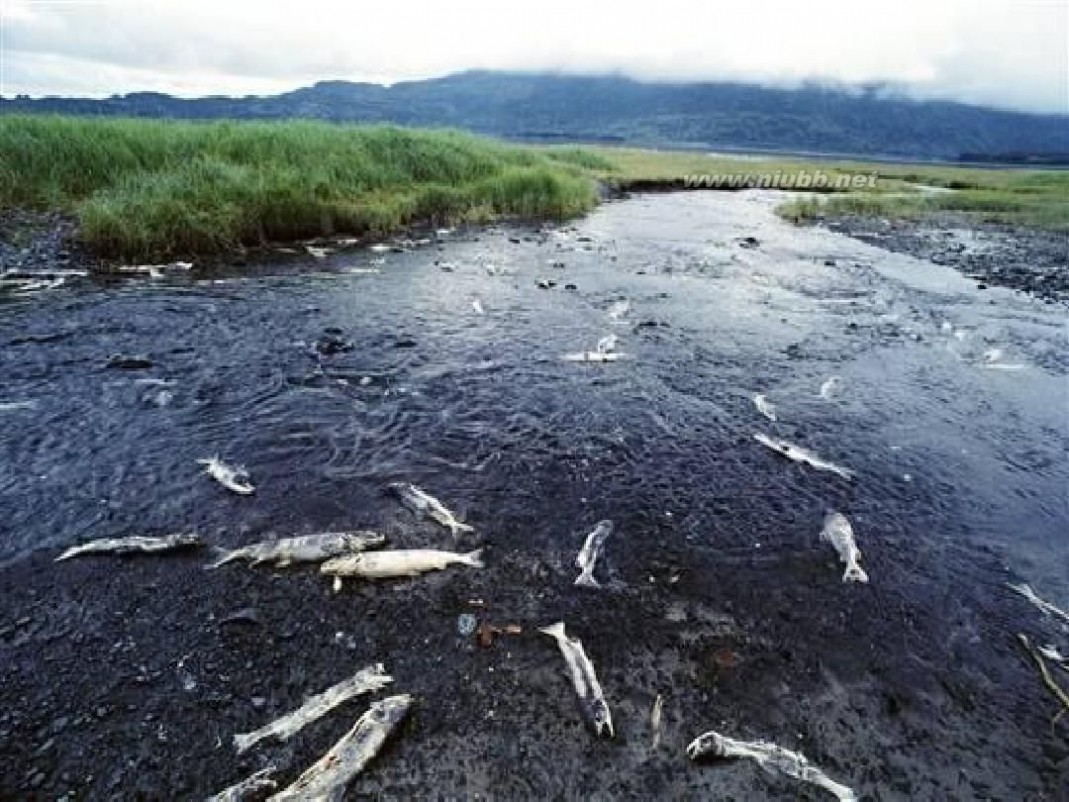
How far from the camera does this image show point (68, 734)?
5.20 m

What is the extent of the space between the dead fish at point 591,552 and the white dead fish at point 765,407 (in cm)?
473

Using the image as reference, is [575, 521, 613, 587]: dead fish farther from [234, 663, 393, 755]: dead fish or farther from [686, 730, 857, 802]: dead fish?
[234, 663, 393, 755]: dead fish

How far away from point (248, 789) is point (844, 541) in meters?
6.90

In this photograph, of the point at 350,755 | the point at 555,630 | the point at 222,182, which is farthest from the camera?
the point at 222,182

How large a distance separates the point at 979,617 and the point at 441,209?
25.4 metres

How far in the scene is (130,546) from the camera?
722 cm

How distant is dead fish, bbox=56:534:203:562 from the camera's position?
718 centimetres

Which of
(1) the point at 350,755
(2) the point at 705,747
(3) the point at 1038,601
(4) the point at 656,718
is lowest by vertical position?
(3) the point at 1038,601

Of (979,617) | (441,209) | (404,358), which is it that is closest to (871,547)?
(979,617)

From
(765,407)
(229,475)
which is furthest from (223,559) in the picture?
(765,407)

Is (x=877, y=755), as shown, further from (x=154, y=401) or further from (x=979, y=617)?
(x=154, y=401)

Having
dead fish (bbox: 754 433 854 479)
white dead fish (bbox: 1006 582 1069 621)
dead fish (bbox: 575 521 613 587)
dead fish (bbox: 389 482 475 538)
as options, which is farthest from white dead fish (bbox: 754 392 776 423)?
dead fish (bbox: 389 482 475 538)

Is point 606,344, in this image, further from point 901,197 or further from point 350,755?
point 901,197

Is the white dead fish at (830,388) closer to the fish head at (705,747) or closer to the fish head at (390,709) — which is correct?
the fish head at (705,747)
